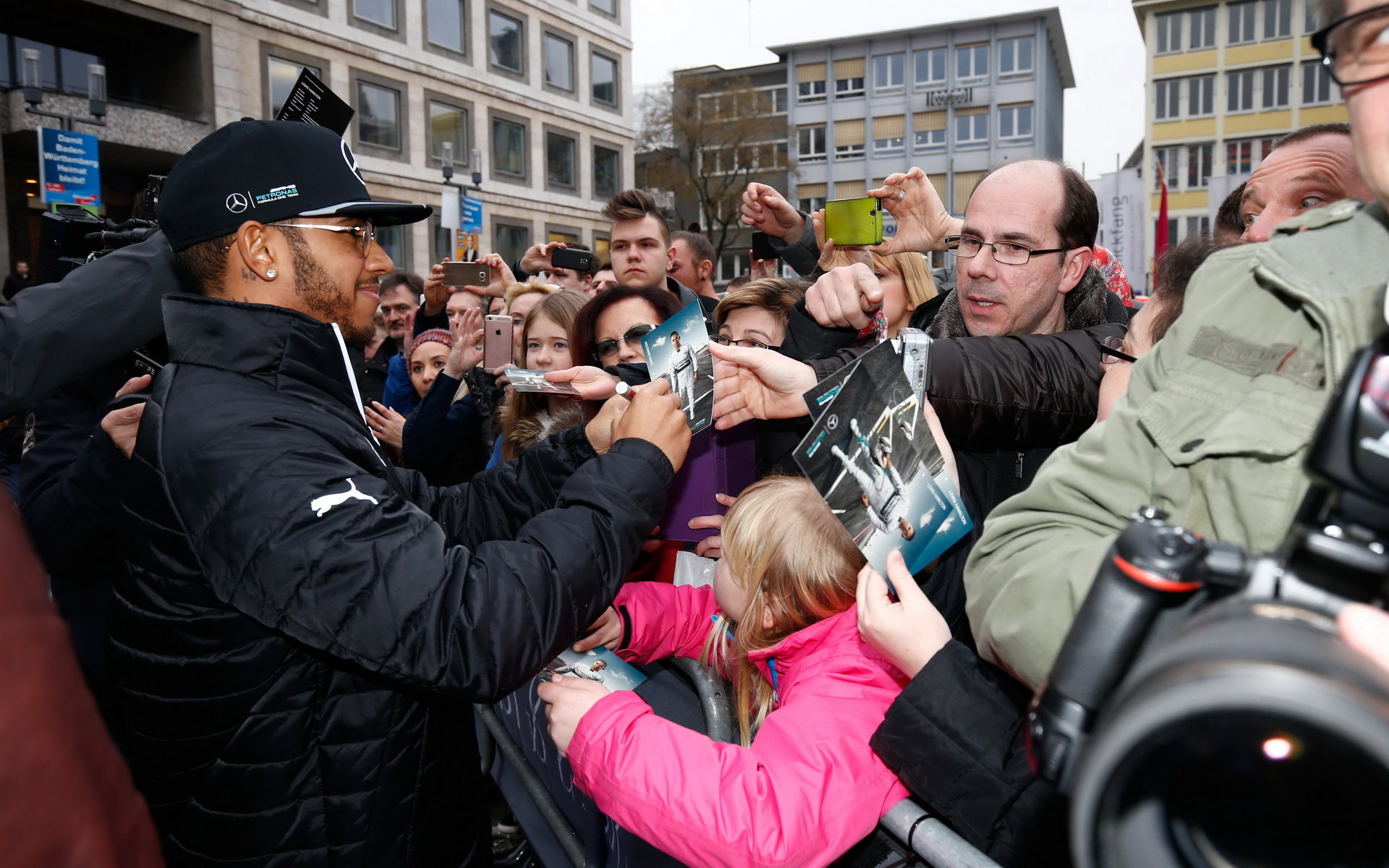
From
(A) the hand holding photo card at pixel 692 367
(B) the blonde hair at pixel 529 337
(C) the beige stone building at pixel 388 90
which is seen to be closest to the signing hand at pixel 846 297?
(A) the hand holding photo card at pixel 692 367

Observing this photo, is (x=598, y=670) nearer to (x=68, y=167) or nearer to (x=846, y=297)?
(x=846, y=297)

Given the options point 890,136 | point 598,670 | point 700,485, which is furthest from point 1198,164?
point 598,670

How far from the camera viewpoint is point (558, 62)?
34.0m

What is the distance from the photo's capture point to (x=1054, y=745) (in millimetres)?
709

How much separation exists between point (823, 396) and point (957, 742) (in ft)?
1.89

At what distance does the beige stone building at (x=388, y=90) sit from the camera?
66.9 ft

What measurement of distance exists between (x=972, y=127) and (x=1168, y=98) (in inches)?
411

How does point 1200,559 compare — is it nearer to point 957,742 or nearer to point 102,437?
point 957,742

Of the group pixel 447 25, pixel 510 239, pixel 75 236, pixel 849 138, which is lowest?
pixel 75 236

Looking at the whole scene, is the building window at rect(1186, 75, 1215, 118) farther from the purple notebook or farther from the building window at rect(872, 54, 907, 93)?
the purple notebook

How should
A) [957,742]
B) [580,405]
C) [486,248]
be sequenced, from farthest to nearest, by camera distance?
[486,248] → [580,405] → [957,742]

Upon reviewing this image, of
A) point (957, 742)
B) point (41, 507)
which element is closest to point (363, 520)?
point (957, 742)

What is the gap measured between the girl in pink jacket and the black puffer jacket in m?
0.25

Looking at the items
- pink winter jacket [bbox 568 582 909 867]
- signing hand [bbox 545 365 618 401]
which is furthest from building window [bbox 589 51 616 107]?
pink winter jacket [bbox 568 582 909 867]
